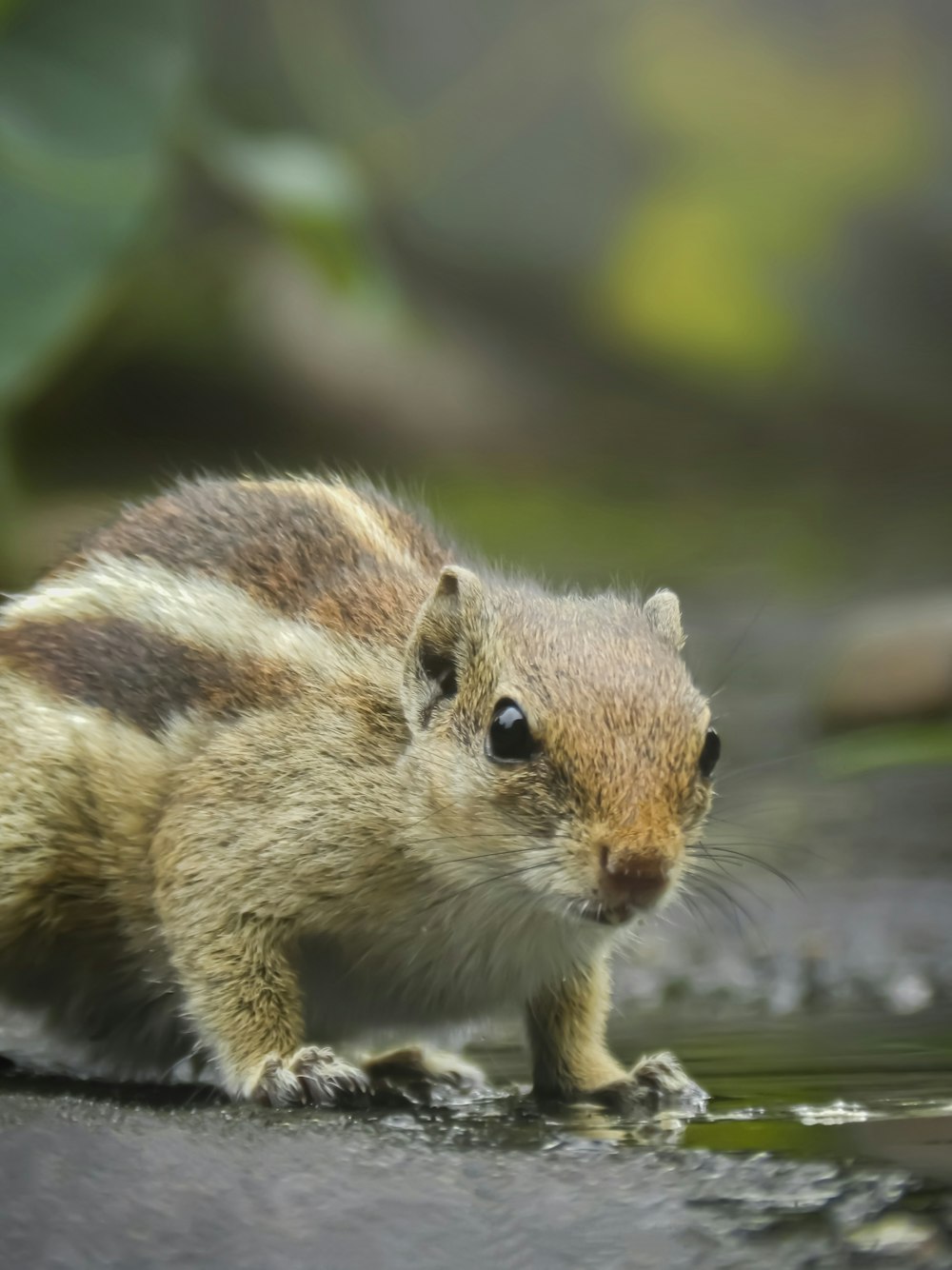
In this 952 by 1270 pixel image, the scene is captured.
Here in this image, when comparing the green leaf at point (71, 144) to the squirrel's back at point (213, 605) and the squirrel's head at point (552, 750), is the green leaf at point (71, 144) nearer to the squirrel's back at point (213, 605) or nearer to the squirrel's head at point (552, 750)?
the squirrel's back at point (213, 605)

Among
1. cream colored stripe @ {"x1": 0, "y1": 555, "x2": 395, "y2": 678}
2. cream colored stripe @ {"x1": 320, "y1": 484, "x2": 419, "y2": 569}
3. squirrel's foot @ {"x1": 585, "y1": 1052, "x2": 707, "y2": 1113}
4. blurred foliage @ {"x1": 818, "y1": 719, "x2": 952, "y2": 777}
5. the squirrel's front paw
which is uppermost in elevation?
blurred foliage @ {"x1": 818, "y1": 719, "x2": 952, "y2": 777}

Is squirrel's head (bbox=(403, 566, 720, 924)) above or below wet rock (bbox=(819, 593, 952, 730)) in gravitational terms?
below

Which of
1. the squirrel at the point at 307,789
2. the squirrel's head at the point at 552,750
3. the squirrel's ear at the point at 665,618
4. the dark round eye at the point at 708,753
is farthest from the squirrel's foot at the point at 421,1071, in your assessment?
the squirrel's ear at the point at 665,618

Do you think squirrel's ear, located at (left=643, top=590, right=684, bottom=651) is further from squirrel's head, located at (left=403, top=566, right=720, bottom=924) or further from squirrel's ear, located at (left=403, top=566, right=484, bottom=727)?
squirrel's ear, located at (left=403, top=566, right=484, bottom=727)

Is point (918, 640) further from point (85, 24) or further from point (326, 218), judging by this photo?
point (85, 24)

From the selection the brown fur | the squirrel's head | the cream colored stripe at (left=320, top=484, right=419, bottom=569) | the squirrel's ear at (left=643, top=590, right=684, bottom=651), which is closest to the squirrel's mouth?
the squirrel's head

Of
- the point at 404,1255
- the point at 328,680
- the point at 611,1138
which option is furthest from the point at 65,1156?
the point at 328,680
